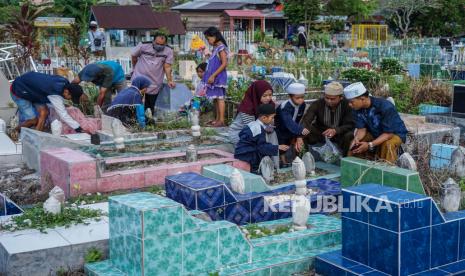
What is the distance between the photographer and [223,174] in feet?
19.0

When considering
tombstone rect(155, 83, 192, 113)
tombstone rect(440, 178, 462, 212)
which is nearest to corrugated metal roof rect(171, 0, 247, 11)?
tombstone rect(155, 83, 192, 113)

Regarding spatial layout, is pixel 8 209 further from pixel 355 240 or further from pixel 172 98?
pixel 172 98

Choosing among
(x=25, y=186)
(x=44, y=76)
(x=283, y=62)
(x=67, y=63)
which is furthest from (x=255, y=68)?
(x=25, y=186)

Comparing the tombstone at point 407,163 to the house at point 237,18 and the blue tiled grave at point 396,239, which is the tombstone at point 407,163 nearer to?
the blue tiled grave at point 396,239

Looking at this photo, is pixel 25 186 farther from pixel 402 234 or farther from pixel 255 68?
pixel 255 68

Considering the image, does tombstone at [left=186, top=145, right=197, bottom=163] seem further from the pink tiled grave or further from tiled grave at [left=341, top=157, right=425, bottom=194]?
tiled grave at [left=341, top=157, right=425, bottom=194]

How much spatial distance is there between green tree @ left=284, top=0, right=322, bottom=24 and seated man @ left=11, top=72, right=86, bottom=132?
19960 millimetres

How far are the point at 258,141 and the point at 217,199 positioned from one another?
1.81 metres

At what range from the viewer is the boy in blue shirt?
6711mm

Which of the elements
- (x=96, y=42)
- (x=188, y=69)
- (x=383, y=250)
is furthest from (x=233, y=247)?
(x=96, y=42)

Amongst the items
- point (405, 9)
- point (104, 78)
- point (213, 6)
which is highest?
point (213, 6)

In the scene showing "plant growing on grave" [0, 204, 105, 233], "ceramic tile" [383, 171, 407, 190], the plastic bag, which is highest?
"ceramic tile" [383, 171, 407, 190]

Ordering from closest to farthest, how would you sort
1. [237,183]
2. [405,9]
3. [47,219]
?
[47,219] → [237,183] → [405,9]

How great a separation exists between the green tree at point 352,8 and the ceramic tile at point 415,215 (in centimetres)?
2978
